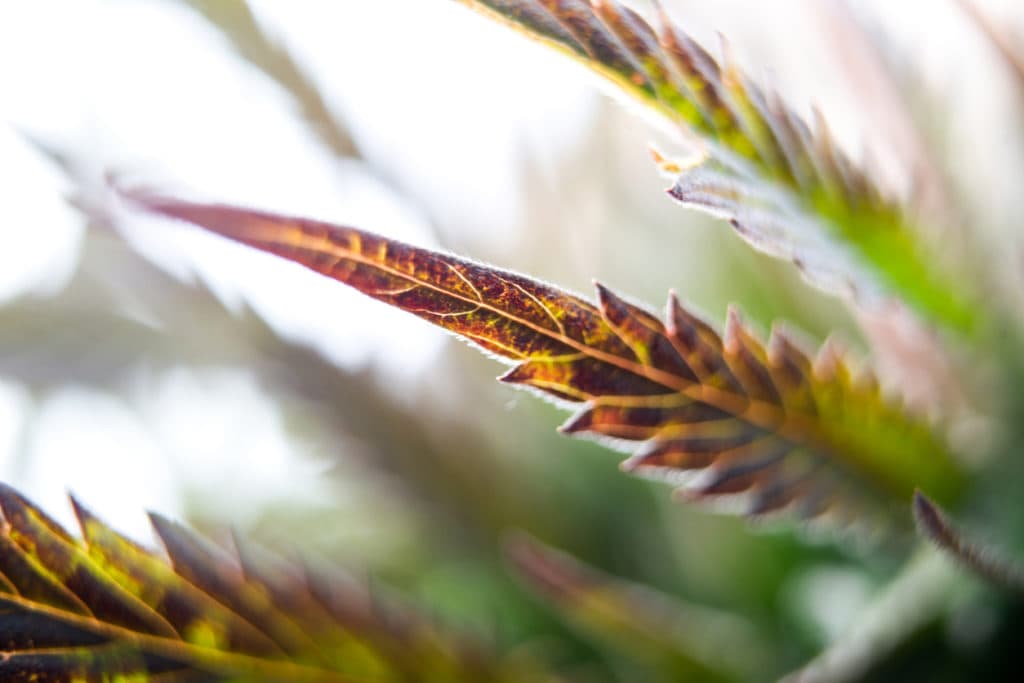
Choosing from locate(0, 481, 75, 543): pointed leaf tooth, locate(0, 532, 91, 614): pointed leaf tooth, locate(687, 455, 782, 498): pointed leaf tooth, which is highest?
locate(0, 481, 75, 543): pointed leaf tooth

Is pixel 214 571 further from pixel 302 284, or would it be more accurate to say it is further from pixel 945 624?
Answer: pixel 945 624

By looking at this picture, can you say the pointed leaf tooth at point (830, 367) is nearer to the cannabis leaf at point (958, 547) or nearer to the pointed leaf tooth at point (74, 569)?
the cannabis leaf at point (958, 547)

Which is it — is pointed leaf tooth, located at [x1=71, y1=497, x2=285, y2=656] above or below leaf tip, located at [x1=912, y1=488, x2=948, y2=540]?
above

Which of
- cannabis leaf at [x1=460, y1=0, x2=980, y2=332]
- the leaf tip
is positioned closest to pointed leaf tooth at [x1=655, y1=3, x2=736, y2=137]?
cannabis leaf at [x1=460, y1=0, x2=980, y2=332]

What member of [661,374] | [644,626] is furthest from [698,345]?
[644,626]

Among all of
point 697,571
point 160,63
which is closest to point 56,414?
point 160,63

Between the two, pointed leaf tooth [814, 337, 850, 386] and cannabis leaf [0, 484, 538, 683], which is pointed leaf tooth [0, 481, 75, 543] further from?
pointed leaf tooth [814, 337, 850, 386]

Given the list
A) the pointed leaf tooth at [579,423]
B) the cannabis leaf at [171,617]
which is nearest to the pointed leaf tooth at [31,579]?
the cannabis leaf at [171,617]

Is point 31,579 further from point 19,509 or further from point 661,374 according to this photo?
point 661,374
